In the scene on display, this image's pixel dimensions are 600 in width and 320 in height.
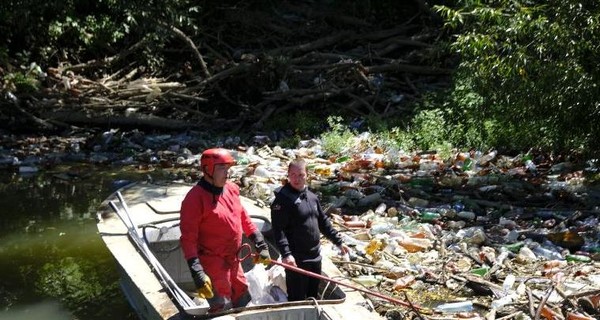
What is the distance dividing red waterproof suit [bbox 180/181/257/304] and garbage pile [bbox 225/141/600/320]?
49.1 inches

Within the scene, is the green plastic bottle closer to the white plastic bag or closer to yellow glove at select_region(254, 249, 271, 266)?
the white plastic bag

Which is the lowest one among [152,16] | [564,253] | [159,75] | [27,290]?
[27,290]

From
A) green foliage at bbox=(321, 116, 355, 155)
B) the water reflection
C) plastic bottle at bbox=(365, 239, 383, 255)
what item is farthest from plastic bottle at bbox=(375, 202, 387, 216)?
the water reflection

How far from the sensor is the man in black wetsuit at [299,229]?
17.1ft

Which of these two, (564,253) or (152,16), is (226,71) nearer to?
(152,16)

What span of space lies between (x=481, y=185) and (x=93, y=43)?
31.3 ft

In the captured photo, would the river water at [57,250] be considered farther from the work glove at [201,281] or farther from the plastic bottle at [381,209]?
the plastic bottle at [381,209]

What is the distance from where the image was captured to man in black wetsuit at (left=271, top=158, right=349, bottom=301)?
17.1ft

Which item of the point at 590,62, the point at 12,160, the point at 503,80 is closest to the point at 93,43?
the point at 12,160

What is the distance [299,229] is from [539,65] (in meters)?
4.33

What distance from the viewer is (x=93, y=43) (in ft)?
53.2

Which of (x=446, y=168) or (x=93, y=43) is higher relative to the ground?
(x=93, y=43)

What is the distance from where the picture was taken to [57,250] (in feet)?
29.4

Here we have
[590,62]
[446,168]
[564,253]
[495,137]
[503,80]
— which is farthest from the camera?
[495,137]
